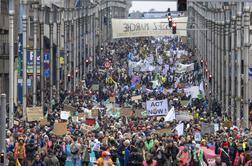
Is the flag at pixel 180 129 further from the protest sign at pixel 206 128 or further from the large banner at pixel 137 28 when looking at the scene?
the large banner at pixel 137 28

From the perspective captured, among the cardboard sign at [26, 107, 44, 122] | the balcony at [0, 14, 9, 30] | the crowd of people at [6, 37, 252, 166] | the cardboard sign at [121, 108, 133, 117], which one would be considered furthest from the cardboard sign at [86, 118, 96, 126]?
the balcony at [0, 14, 9, 30]

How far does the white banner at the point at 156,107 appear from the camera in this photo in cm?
4519

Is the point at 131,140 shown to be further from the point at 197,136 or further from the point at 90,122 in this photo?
the point at 90,122

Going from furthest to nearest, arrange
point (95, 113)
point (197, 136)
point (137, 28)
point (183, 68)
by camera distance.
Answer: point (137, 28), point (183, 68), point (95, 113), point (197, 136)

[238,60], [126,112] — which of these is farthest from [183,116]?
[238,60]

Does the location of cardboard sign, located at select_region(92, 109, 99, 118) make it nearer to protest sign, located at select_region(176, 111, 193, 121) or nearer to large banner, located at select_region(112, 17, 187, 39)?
protest sign, located at select_region(176, 111, 193, 121)

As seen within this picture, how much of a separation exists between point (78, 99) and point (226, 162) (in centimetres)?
3066

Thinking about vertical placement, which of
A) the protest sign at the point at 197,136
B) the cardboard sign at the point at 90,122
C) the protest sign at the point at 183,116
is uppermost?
the protest sign at the point at 197,136

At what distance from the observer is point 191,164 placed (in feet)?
101

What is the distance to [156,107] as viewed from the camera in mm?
45281

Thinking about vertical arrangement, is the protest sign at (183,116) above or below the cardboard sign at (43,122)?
below

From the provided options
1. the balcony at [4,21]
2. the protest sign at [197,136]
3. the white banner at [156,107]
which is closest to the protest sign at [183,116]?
the white banner at [156,107]

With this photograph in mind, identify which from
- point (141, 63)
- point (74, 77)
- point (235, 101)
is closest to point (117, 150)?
point (235, 101)

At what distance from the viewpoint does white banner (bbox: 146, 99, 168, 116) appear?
4519 centimetres
